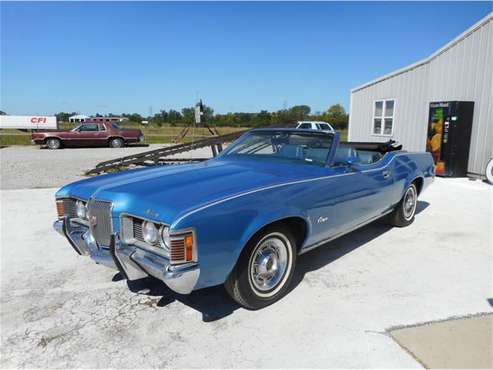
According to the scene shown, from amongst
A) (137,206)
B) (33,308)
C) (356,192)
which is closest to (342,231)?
(356,192)

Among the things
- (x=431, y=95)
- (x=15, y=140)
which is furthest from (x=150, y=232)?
(x=15, y=140)

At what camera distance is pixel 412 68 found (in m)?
12.1

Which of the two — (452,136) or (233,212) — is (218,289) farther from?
(452,136)

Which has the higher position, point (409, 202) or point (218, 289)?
point (409, 202)

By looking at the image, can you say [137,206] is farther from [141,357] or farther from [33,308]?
[33,308]

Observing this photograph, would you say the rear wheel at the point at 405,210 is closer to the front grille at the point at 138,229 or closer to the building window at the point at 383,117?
the front grille at the point at 138,229

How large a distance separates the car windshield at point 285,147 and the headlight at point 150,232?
184 cm

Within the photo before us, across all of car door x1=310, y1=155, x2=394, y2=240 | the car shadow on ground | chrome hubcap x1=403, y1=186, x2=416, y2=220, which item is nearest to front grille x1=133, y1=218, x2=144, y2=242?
the car shadow on ground

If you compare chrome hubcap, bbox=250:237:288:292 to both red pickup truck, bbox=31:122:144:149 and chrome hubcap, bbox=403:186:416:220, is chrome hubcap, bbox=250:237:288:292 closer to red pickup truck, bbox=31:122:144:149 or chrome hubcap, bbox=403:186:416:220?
chrome hubcap, bbox=403:186:416:220

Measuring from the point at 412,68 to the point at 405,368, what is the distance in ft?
39.6

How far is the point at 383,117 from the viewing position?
14016 mm

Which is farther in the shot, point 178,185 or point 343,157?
point 343,157

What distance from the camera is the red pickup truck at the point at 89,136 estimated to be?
20078 millimetres

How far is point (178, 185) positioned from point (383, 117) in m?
13.0
